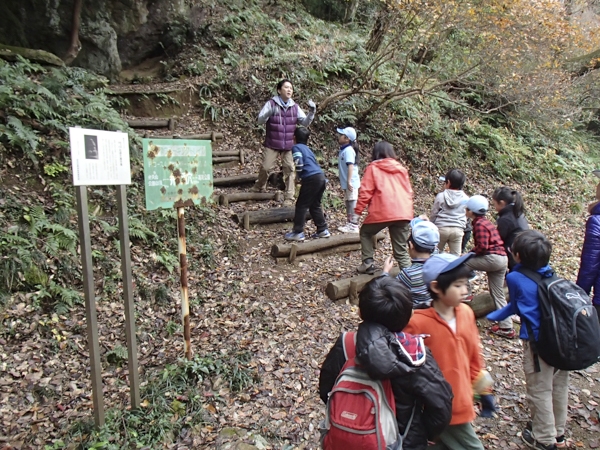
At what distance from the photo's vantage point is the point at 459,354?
2492 mm

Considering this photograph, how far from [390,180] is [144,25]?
1237 centimetres

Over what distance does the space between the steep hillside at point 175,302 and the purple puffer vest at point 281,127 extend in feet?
4.11

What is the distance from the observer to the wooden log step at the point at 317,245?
666 cm

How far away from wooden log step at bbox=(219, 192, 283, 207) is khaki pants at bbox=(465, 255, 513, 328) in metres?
4.49

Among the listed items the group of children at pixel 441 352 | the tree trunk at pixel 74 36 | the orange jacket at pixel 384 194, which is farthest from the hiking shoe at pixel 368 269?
the tree trunk at pixel 74 36

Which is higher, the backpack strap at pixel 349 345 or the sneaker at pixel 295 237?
the backpack strap at pixel 349 345

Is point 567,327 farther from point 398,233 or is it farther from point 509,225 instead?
point 398,233

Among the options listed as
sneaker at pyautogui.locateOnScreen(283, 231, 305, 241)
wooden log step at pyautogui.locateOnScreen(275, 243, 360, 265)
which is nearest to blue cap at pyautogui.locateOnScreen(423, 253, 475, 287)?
wooden log step at pyautogui.locateOnScreen(275, 243, 360, 265)

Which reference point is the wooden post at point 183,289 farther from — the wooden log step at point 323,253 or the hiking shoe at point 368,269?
the hiking shoe at point 368,269

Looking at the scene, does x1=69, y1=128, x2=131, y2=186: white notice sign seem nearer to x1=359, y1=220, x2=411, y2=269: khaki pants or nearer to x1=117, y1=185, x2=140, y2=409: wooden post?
x1=117, y1=185, x2=140, y2=409: wooden post

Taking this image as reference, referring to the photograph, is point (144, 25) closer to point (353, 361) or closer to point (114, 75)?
point (114, 75)

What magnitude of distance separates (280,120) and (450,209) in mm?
3828

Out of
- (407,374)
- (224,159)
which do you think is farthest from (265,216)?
(407,374)

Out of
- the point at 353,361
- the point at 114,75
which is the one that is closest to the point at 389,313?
the point at 353,361
